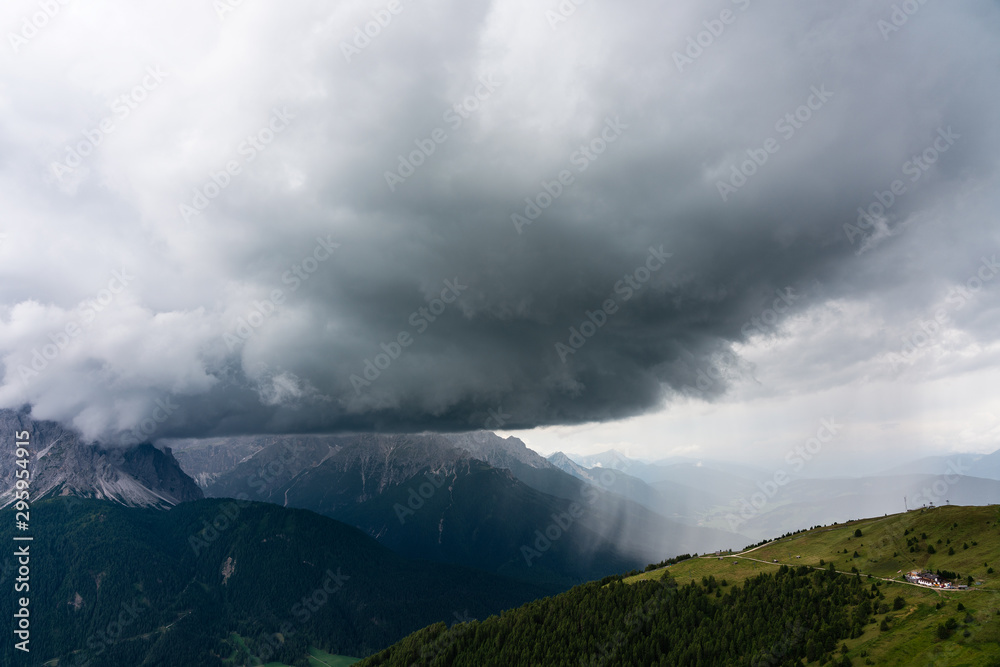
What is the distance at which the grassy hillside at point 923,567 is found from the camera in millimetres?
109500

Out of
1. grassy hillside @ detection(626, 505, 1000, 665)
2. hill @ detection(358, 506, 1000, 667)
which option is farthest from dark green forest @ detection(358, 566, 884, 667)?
grassy hillside @ detection(626, 505, 1000, 665)

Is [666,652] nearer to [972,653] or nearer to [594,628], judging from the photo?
[594,628]

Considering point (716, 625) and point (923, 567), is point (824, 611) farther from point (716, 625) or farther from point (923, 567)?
point (923, 567)

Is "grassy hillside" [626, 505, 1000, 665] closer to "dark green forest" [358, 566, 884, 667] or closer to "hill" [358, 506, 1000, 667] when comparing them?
"hill" [358, 506, 1000, 667]

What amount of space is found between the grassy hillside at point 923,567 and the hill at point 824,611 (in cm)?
30

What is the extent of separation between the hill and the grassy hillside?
0.30 metres

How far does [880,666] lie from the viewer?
11312 cm

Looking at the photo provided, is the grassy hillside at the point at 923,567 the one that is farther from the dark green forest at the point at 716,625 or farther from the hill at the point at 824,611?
the dark green forest at the point at 716,625

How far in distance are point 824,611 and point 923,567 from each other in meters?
36.7

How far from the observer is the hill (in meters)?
117

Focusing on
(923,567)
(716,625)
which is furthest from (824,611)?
(923,567)

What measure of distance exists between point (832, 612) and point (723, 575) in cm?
5209

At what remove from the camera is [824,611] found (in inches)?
5576

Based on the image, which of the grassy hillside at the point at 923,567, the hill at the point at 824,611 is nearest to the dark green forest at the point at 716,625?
the hill at the point at 824,611
